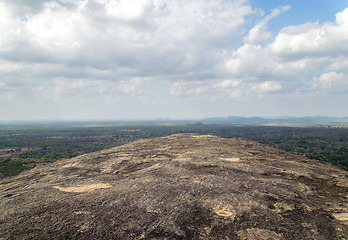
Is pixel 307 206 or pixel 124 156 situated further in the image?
pixel 124 156

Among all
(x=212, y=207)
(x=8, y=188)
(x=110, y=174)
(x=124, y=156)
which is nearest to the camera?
(x=212, y=207)

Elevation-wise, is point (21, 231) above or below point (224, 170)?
below

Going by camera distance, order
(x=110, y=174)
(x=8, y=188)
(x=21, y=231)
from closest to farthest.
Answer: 1. (x=21, y=231)
2. (x=8, y=188)
3. (x=110, y=174)

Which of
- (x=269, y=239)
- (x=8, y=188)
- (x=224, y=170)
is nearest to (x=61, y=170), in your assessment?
(x=8, y=188)

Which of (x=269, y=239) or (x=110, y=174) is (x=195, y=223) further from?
(x=110, y=174)

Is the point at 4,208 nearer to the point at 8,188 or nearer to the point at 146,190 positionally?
the point at 8,188

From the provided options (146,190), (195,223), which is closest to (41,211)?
(146,190)
